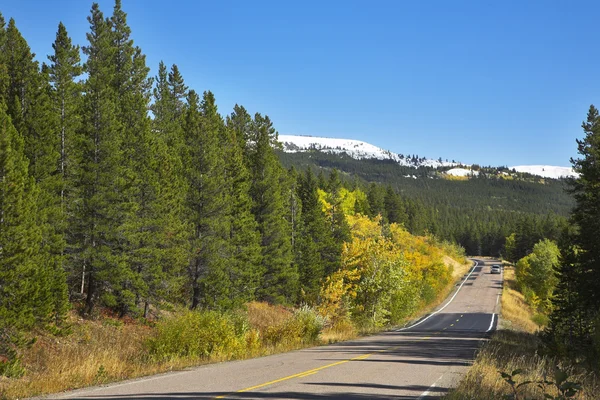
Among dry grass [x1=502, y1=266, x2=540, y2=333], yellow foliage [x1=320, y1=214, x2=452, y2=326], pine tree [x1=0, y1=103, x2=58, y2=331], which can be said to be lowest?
dry grass [x1=502, y1=266, x2=540, y2=333]

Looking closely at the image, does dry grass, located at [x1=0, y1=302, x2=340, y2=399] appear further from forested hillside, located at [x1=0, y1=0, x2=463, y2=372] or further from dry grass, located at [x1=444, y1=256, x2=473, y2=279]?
dry grass, located at [x1=444, y1=256, x2=473, y2=279]

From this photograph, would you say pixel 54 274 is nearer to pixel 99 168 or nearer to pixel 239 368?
pixel 99 168

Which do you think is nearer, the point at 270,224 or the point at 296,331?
the point at 296,331

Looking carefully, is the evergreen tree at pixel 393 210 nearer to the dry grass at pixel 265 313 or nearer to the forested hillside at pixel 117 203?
the forested hillside at pixel 117 203

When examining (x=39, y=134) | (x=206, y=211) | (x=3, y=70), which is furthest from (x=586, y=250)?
(x=3, y=70)

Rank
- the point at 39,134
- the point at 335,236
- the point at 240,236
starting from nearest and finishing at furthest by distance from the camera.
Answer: the point at 39,134 < the point at 240,236 < the point at 335,236

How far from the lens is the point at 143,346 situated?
1838 cm

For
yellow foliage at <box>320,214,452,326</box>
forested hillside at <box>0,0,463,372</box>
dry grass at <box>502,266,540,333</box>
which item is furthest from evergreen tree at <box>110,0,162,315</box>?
dry grass at <box>502,266,540,333</box>

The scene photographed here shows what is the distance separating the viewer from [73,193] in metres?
26.6

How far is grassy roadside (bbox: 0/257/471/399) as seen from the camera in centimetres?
1150

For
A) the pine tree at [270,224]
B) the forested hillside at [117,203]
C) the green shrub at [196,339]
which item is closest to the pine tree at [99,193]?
the forested hillside at [117,203]

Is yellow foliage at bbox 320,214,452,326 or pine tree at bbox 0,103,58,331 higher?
pine tree at bbox 0,103,58,331

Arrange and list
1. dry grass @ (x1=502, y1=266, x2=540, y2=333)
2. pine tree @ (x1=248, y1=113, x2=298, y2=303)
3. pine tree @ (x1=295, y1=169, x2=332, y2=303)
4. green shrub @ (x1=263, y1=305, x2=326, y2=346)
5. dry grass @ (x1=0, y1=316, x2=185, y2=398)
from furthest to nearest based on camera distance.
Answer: dry grass @ (x1=502, y1=266, x2=540, y2=333) → pine tree @ (x1=295, y1=169, x2=332, y2=303) → pine tree @ (x1=248, y1=113, x2=298, y2=303) → green shrub @ (x1=263, y1=305, x2=326, y2=346) → dry grass @ (x1=0, y1=316, x2=185, y2=398)

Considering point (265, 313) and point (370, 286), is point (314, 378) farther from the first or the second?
point (370, 286)
